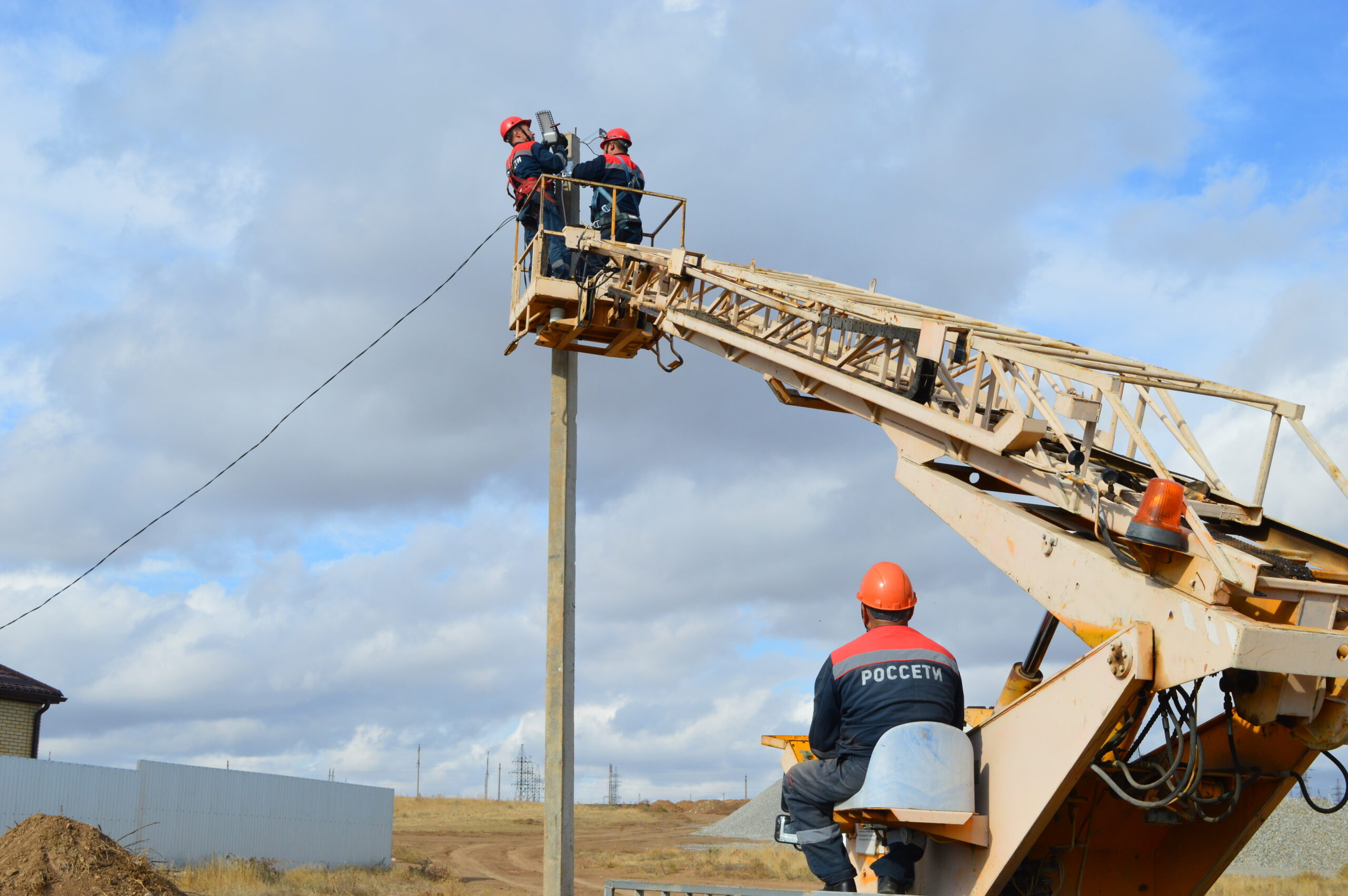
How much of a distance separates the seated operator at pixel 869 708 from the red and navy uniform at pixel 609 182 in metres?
8.08

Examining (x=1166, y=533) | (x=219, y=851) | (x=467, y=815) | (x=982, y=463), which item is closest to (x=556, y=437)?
(x=982, y=463)

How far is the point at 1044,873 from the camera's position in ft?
22.0

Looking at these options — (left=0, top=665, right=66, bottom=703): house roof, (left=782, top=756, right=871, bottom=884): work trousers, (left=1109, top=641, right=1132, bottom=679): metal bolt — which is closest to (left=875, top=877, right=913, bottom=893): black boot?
(left=782, top=756, right=871, bottom=884): work trousers

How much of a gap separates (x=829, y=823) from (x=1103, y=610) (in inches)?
70.7

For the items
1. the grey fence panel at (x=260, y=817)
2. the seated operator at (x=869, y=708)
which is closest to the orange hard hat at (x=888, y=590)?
the seated operator at (x=869, y=708)

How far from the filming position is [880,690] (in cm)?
594

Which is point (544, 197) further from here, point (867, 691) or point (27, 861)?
point (27, 861)

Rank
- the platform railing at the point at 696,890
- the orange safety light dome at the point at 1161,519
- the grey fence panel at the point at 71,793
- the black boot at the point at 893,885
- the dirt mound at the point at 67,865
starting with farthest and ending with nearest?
1. the grey fence panel at the point at 71,793
2. the dirt mound at the point at 67,865
3. the platform railing at the point at 696,890
4. the black boot at the point at 893,885
5. the orange safety light dome at the point at 1161,519

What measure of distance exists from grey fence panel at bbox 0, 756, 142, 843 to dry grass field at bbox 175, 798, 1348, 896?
1.85 meters

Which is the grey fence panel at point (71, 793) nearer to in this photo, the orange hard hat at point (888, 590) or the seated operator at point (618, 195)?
the seated operator at point (618, 195)

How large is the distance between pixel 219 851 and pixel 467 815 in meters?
26.6

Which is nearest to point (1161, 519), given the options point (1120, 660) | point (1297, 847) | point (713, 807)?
point (1120, 660)

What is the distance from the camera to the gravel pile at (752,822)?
1495 inches

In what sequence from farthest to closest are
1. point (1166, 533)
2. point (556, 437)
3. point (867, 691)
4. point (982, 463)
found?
point (556, 437) < point (982, 463) < point (867, 691) < point (1166, 533)
